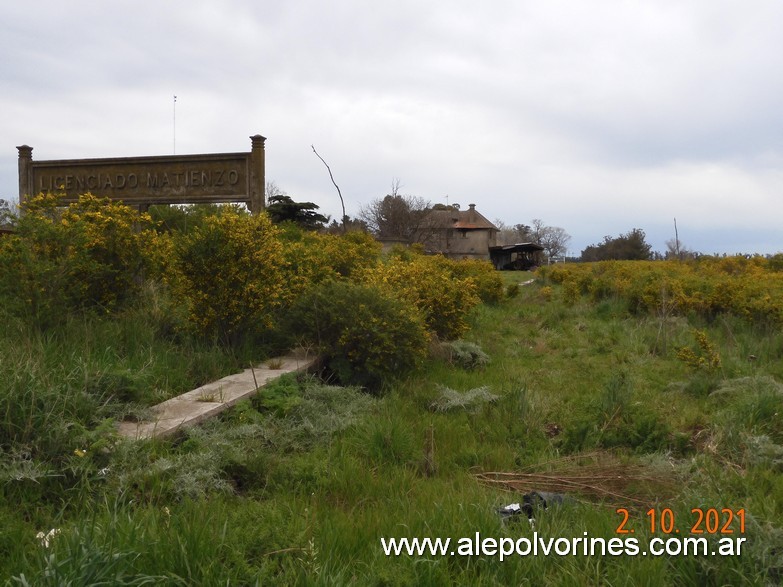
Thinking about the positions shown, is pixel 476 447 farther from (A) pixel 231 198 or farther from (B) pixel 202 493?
(A) pixel 231 198

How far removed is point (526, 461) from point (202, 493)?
2.33 meters

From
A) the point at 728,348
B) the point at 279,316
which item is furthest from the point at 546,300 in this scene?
the point at 279,316

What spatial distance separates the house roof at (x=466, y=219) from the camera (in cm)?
5931

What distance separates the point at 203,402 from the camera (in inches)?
188

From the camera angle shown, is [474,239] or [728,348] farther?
[474,239]

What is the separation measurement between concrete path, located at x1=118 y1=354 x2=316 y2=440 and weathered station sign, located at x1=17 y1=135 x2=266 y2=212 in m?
5.23

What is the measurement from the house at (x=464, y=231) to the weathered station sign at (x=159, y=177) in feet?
131

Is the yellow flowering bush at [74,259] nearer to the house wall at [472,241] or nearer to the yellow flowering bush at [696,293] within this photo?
the yellow flowering bush at [696,293]

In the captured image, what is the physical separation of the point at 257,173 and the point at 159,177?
83.8 inches

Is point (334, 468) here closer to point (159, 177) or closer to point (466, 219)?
point (159, 177)

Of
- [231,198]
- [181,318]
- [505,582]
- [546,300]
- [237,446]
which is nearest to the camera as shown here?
[505,582]

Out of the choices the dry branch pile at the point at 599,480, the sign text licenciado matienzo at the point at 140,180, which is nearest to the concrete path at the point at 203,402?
the dry branch pile at the point at 599,480

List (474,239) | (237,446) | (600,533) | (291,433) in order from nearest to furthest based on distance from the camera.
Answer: (600,533) < (237,446) < (291,433) < (474,239)

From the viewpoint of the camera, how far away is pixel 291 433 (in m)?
4.56
